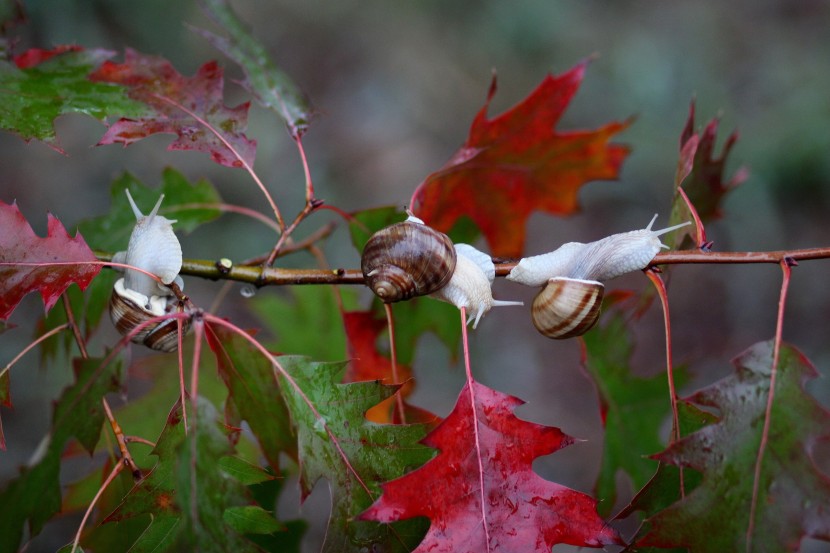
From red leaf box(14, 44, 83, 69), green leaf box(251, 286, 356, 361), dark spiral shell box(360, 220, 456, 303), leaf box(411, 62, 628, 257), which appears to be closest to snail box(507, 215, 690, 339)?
dark spiral shell box(360, 220, 456, 303)

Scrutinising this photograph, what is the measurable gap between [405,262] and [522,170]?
1.68ft

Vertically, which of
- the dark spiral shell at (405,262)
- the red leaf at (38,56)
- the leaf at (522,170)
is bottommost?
the dark spiral shell at (405,262)

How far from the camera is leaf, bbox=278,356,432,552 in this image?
805 millimetres

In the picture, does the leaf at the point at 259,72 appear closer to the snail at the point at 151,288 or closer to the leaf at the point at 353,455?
the snail at the point at 151,288

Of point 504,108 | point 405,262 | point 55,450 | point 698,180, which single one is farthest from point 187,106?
point 504,108

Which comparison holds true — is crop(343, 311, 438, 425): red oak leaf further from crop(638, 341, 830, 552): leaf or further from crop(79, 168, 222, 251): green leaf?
crop(638, 341, 830, 552): leaf

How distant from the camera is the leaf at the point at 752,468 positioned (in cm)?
73

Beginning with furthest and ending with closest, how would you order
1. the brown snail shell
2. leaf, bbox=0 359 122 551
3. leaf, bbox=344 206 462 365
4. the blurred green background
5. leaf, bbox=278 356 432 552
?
the blurred green background, leaf, bbox=344 206 462 365, the brown snail shell, leaf, bbox=278 356 432 552, leaf, bbox=0 359 122 551

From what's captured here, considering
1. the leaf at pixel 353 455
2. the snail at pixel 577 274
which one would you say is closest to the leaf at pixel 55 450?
the leaf at pixel 353 455

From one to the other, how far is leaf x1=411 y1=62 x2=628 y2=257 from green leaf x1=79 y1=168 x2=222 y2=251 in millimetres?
494

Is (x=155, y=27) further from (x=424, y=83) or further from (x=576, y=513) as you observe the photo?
(x=576, y=513)

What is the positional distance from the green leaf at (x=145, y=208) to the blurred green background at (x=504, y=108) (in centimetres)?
148

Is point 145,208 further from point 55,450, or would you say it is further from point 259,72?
point 55,450

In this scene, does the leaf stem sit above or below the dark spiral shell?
below
